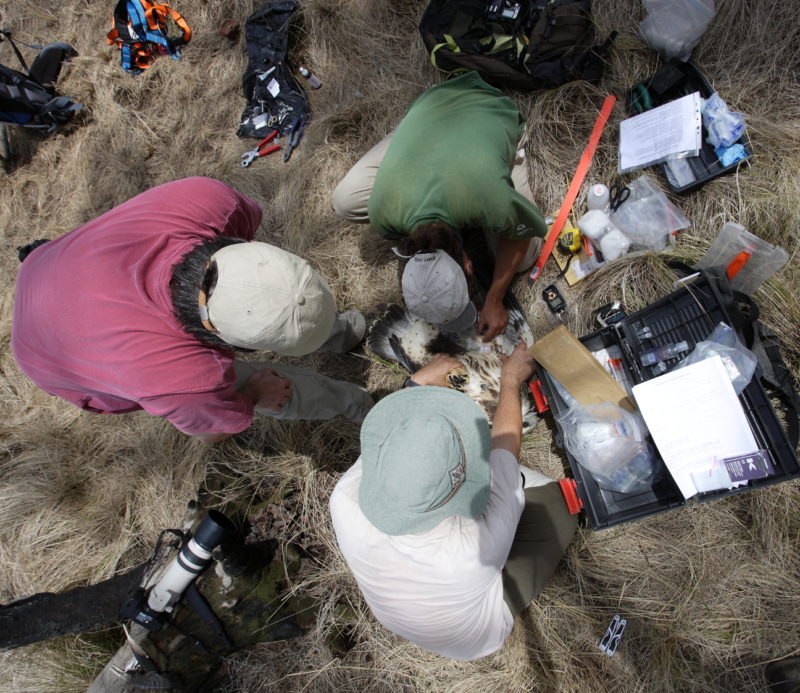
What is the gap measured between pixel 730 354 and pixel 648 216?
0.94 m

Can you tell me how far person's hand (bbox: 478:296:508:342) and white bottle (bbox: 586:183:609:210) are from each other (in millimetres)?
722

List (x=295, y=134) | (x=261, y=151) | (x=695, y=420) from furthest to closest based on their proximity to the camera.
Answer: (x=261, y=151) < (x=295, y=134) < (x=695, y=420)

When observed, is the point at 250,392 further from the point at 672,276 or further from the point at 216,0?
the point at 216,0

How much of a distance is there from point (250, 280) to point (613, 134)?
213 cm

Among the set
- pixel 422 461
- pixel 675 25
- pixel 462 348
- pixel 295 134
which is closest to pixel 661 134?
pixel 675 25

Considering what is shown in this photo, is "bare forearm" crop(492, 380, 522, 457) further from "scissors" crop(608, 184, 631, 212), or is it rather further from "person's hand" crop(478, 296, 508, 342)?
"scissors" crop(608, 184, 631, 212)

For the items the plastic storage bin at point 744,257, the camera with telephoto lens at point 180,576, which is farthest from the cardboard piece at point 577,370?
the camera with telephoto lens at point 180,576

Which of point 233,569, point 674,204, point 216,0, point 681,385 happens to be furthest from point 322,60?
point 233,569

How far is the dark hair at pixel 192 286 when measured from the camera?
4.62 feet

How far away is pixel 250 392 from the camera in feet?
6.27

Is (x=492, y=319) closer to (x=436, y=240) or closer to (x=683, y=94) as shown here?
(x=436, y=240)

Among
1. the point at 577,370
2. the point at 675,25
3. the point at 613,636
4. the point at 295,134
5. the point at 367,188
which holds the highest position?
the point at 675,25

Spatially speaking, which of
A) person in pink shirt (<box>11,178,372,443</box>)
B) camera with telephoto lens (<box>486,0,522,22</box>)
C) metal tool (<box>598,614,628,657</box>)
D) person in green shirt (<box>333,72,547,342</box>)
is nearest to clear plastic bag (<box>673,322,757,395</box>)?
person in green shirt (<box>333,72,547,342</box>)

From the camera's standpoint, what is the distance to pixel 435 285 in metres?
1.88
